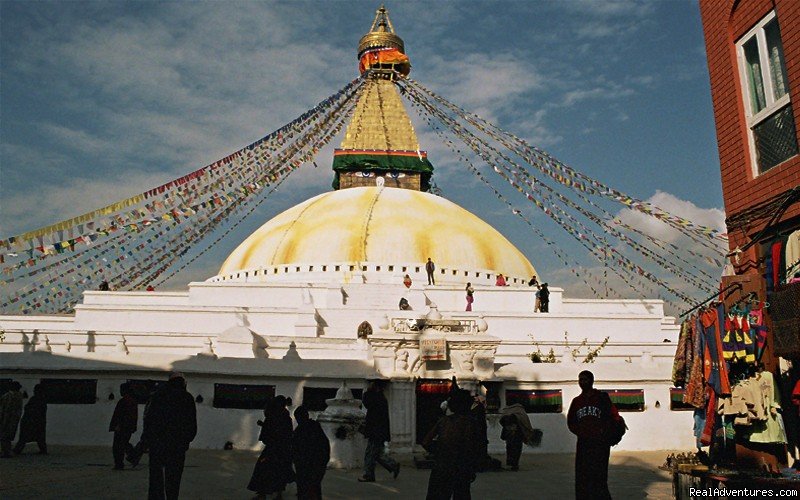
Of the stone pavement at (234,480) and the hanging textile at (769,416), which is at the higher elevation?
the hanging textile at (769,416)

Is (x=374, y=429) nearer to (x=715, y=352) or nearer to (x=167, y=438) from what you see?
(x=167, y=438)

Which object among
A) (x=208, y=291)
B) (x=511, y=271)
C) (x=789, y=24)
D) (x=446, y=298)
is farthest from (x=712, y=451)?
(x=511, y=271)

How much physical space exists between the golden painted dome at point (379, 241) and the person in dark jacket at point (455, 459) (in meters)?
18.2

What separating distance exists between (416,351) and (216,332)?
26.8 ft

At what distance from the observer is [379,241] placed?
79.0 feet

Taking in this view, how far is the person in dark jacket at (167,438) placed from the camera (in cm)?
543

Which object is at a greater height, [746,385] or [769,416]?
[746,385]

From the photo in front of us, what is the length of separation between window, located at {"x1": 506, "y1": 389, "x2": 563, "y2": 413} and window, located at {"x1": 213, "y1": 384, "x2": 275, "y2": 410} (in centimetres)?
454

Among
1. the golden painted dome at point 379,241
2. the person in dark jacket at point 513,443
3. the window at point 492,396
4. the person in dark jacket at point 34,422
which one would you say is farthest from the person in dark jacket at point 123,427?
the golden painted dome at point 379,241

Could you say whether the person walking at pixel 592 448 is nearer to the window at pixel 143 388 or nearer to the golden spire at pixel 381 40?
the window at pixel 143 388

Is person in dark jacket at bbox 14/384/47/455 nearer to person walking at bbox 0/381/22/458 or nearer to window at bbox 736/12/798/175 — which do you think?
person walking at bbox 0/381/22/458

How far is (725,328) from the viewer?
22.2 ft

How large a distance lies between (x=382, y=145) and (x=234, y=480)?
2585 cm

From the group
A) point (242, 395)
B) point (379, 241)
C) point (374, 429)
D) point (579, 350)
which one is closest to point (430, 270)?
point (379, 241)
